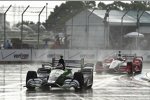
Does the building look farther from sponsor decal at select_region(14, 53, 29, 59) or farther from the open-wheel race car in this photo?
the open-wheel race car

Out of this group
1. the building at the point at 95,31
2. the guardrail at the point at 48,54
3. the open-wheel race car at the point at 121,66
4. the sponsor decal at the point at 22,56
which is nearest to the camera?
the open-wheel race car at the point at 121,66

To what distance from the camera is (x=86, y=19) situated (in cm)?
4631

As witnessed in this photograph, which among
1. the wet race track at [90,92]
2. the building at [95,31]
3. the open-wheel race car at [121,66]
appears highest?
the building at [95,31]

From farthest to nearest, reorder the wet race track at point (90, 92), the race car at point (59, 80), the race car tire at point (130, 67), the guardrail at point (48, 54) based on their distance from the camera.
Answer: the guardrail at point (48, 54)
the race car tire at point (130, 67)
the race car at point (59, 80)
the wet race track at point (90, 92)

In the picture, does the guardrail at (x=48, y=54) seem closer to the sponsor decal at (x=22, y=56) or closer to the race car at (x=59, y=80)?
the sponsor decal at (x=22, y=56)

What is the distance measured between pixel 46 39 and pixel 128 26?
969 centimetres

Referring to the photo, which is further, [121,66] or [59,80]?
[121,66]

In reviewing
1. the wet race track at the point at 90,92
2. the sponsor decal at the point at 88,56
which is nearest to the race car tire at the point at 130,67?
the wet race track at the point at 90,92

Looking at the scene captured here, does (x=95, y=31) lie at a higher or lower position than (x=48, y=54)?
higher

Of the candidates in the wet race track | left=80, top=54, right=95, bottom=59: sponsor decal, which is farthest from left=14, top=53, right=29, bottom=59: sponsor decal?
the wet race track

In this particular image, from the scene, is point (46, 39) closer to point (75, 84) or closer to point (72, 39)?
point (72, 39)

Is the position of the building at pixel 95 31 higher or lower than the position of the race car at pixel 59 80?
higher

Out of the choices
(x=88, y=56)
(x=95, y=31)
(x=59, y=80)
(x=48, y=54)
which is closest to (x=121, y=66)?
(x=59, y=80)

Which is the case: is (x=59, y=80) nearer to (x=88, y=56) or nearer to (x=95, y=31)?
(x=88, y=56)
